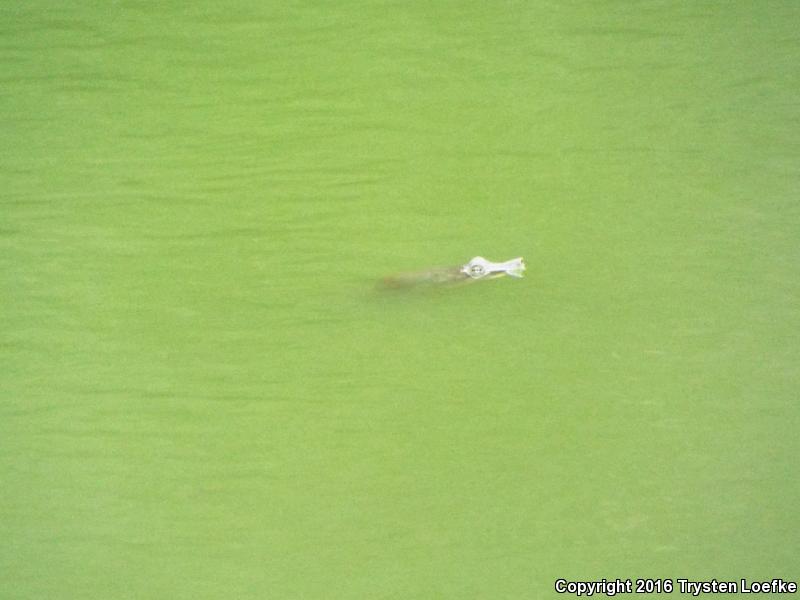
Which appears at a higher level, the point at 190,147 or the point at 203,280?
the point at 190,147

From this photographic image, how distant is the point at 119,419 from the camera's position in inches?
64.1

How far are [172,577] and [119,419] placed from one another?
0.31 meters

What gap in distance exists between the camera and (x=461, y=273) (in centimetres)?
162

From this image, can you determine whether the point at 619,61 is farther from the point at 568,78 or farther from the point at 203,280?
the point at 203,280

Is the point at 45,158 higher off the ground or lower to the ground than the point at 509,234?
higher

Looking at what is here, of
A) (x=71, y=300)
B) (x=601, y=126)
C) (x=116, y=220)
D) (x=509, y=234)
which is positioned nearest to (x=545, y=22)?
(x=601, y=126)

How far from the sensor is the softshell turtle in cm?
160

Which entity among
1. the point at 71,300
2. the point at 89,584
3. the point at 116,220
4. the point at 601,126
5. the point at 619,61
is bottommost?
the point at 89,584

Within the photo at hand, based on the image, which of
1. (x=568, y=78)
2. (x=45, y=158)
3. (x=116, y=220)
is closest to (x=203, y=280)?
(x=116, y=220)

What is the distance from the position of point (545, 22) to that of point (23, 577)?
1.42 m

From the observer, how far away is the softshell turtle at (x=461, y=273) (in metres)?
1.60

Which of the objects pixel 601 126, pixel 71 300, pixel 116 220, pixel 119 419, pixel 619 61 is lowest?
pixel 119 419

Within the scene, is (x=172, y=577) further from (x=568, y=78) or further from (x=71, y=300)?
(x=568, y=78)

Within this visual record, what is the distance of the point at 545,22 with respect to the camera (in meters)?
1.70
